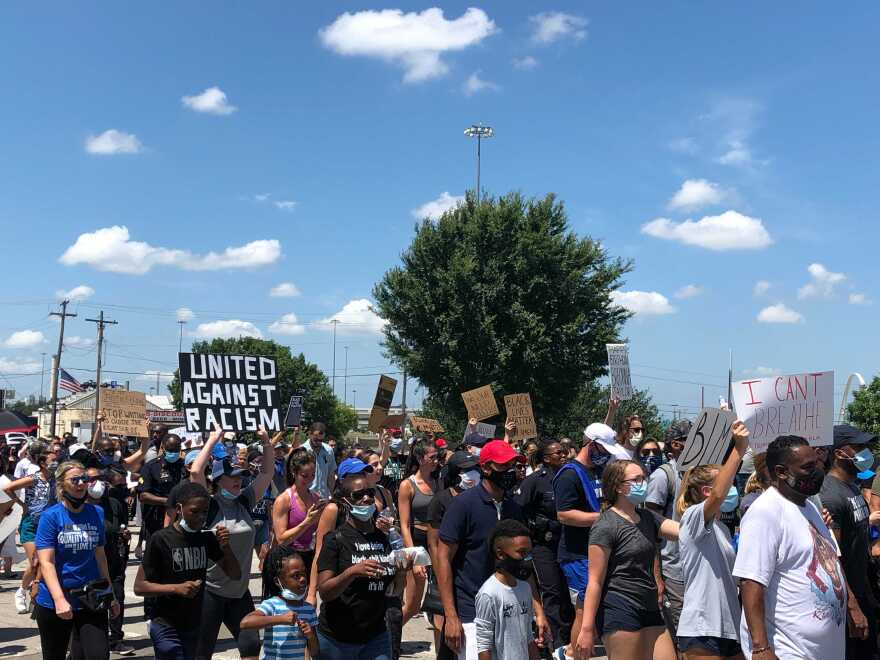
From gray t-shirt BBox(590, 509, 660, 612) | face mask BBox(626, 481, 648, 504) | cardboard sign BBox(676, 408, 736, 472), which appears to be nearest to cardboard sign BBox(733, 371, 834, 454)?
cardboard sign BBox(676, 408, 736, 472)

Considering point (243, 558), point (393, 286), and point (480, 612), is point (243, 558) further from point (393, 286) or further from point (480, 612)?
point (393, 286)

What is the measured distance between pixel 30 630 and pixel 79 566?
427cm

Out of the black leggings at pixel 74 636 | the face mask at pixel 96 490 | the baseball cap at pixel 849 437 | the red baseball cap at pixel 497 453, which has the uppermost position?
the baseball cap at pixel 849 437

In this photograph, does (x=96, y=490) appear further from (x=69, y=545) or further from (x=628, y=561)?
(x=628, y=561)

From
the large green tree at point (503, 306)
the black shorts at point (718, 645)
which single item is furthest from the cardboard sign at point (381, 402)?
the large green tree at point (503, 306)

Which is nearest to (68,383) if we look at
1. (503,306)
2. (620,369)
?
(503,306)

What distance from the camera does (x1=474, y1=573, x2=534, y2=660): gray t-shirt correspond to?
5336 millimetres

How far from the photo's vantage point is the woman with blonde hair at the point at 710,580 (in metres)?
5.22

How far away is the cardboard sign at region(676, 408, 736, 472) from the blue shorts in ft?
5.08

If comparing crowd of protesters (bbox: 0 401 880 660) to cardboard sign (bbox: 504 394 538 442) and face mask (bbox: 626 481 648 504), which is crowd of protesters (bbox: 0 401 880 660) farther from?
cardboard sign (bbox: 504 394 538 442)

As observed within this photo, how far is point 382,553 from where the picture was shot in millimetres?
5520

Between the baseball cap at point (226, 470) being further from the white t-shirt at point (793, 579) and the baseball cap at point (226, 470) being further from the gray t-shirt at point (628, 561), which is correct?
the white t-shirt at point (793, 579)

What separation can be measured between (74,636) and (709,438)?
4.67 meters

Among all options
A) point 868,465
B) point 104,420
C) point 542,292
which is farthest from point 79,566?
point 542,292
